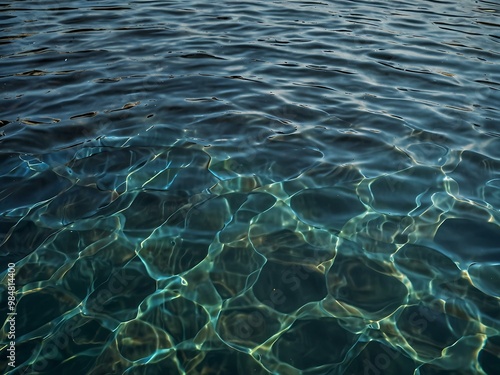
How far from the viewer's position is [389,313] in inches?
129

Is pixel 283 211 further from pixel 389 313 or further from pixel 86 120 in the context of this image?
pixel 86 120

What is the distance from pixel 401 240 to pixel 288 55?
138 inches

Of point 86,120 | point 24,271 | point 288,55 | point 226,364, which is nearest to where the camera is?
point 226,364

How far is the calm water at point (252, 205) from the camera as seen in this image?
3.12 m

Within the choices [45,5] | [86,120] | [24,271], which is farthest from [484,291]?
[45,5]

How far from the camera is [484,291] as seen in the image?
3.39 m

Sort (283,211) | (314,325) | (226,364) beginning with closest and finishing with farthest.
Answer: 1. (226,364)
2. (314,325)
3. (283,211)

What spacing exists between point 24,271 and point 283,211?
1.82 metres

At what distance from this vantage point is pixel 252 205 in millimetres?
4117

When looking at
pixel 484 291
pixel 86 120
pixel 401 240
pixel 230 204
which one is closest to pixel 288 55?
pixel 86 120

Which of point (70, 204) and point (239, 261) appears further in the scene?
point (70, 204)

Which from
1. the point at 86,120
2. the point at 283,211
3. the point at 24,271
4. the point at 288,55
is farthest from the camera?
the point at 288,55

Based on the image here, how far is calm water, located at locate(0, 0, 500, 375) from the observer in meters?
3.12

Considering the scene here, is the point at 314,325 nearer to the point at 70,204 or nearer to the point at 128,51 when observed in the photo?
the point at 70,204
